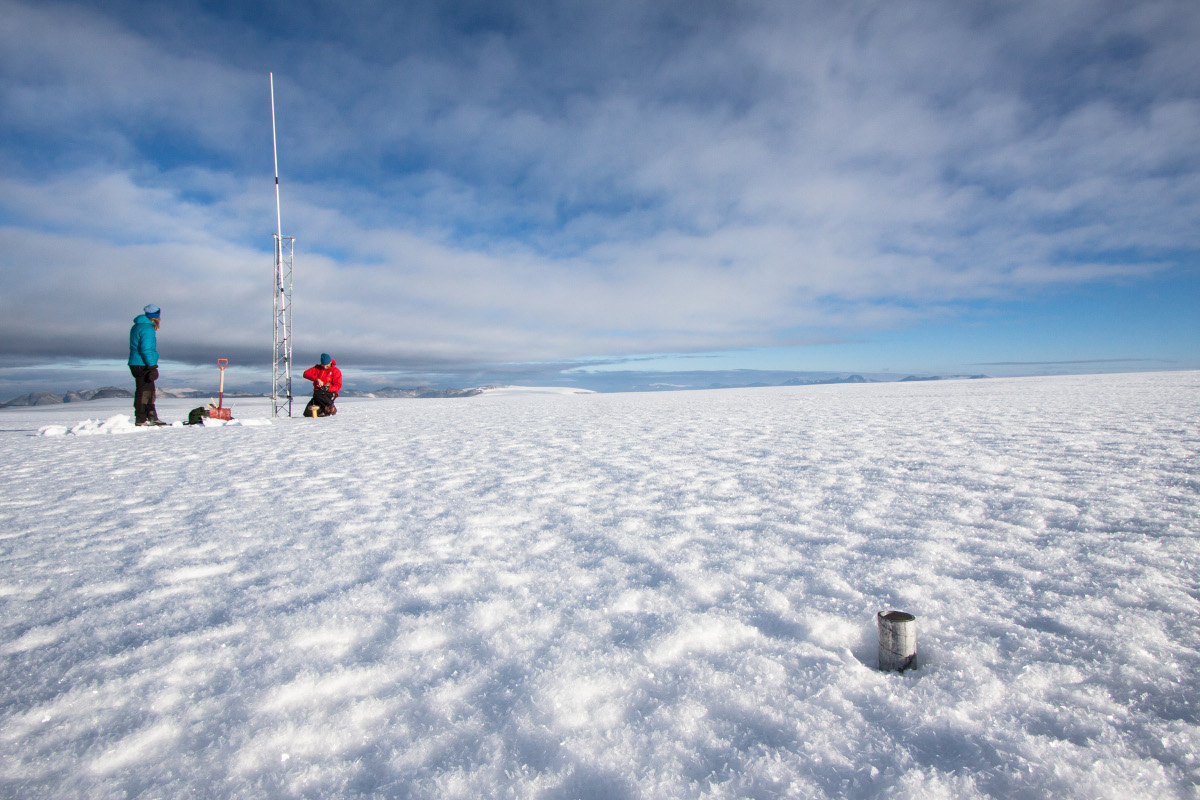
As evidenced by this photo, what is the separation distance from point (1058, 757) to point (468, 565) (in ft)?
8.78

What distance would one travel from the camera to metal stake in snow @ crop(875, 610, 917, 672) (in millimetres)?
1915

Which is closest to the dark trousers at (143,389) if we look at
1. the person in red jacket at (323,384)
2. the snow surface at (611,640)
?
the person in red jacket at (323,384)

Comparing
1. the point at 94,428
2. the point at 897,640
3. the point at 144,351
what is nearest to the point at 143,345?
the point at 144,351

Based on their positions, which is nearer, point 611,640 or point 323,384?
point 611,640

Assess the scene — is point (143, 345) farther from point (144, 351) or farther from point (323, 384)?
point (323, 384)

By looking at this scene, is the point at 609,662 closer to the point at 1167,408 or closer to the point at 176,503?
the point at 176,503

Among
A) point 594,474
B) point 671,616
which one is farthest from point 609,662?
point 594,474

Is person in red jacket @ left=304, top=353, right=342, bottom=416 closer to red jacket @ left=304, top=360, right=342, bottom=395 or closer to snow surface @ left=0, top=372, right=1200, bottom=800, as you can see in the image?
red jacket @ left=304, top=360, right=342, bottom=395

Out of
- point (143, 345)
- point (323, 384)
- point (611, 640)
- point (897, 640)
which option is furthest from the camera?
point (323, 384)

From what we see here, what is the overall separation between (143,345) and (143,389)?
3.02ft

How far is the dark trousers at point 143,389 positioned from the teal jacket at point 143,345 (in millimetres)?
118

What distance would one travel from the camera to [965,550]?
10.1 feet

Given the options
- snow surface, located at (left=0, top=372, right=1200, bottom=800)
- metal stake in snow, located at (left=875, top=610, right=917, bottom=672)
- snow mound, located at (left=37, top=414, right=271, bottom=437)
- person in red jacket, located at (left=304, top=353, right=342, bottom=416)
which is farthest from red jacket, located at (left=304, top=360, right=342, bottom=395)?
metal stake in snow, located at (left=875, top=610, right=917, bottom=672)

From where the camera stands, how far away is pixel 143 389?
10.3 meters
